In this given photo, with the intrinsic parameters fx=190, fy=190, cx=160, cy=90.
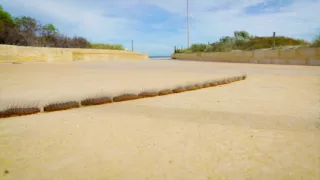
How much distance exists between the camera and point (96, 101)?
198 cm

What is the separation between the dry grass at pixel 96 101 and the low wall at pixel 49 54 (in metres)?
7.35

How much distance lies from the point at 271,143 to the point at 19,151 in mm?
1420

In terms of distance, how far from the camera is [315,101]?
2.05m

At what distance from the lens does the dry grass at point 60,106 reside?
1736 millimetres

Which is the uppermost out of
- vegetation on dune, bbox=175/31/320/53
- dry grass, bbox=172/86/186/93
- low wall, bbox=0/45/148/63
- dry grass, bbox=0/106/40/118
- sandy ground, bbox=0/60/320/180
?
vegetation on dune, bbox=175/31/320/53

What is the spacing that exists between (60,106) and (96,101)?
1.11 ft

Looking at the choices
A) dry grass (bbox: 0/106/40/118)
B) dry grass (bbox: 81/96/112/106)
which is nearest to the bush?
dry grass (bbox: 81/96/112/106)

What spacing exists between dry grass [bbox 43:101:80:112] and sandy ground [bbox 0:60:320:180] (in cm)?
10

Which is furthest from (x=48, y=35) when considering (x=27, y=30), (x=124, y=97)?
(x=124, y=97)

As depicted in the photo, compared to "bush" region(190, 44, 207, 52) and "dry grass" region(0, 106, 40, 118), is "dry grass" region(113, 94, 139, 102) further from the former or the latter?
"bush" region(190, 44, 207, 52)


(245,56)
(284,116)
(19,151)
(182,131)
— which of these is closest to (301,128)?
(284,116)

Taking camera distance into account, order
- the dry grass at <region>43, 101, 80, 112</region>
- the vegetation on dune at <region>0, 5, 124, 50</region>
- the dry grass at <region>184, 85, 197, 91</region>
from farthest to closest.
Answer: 1. the vegetation on dune at <region>0, 5, 124, 50</region>
2. the dry grass at <region>184, 85, 197, 91</region>
3. the dry grass at <region>43, 101, 80, 112</region>

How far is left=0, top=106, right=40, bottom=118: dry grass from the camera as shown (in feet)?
5.18

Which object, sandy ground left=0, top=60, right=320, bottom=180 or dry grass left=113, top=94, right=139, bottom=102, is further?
dry grass left=113, top=94, right=139, bottom=102
